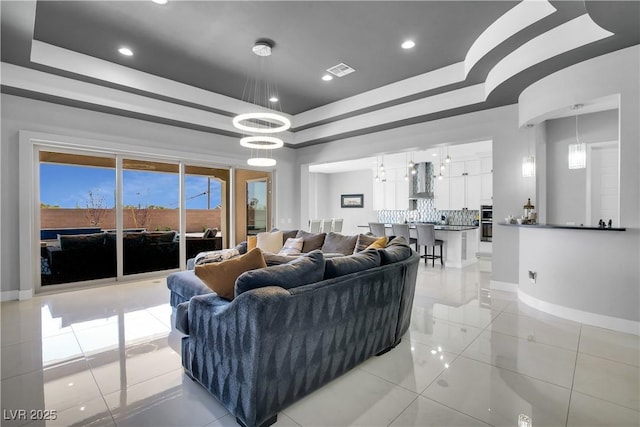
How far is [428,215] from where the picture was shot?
33.0 ft

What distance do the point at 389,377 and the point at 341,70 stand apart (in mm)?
4110

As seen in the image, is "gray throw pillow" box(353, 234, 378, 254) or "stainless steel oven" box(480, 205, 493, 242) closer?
"gray throw pillow" box(353, 234, 378, 254)

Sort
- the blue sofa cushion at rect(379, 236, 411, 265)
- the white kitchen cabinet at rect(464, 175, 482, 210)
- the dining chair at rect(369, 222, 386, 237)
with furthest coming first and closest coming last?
the white kitchen cabinet at rect(464, 175, 482, 210) < the dining chair at rect(369, 222, 386, 237) < the blue sofa cushion at rect(379, 236, 411, 265)

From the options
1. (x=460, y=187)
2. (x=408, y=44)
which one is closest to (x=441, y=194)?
(x=460, y=187)

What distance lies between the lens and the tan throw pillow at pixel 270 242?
4.96 m

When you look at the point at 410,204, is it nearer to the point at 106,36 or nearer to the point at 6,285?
the point at 106,36

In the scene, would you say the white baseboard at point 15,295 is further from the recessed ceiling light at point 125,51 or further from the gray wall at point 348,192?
the gray wall at point 348,192

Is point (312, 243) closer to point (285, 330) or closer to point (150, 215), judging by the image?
point (285, 330)

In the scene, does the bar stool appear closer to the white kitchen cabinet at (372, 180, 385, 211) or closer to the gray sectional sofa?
the white kitchen cabinet at (372, 180, 385, 211)

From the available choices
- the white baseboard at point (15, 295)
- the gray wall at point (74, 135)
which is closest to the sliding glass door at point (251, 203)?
the gray wall at point (74, 135)

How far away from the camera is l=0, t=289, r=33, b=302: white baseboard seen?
441cm

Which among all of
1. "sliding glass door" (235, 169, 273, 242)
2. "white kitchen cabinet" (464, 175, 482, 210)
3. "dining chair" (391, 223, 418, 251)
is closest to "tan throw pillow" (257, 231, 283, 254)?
"sliding glass door" (235, 169, 273, 242)

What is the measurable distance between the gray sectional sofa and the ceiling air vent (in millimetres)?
3093

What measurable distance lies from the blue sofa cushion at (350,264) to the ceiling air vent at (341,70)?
3.06 metres
